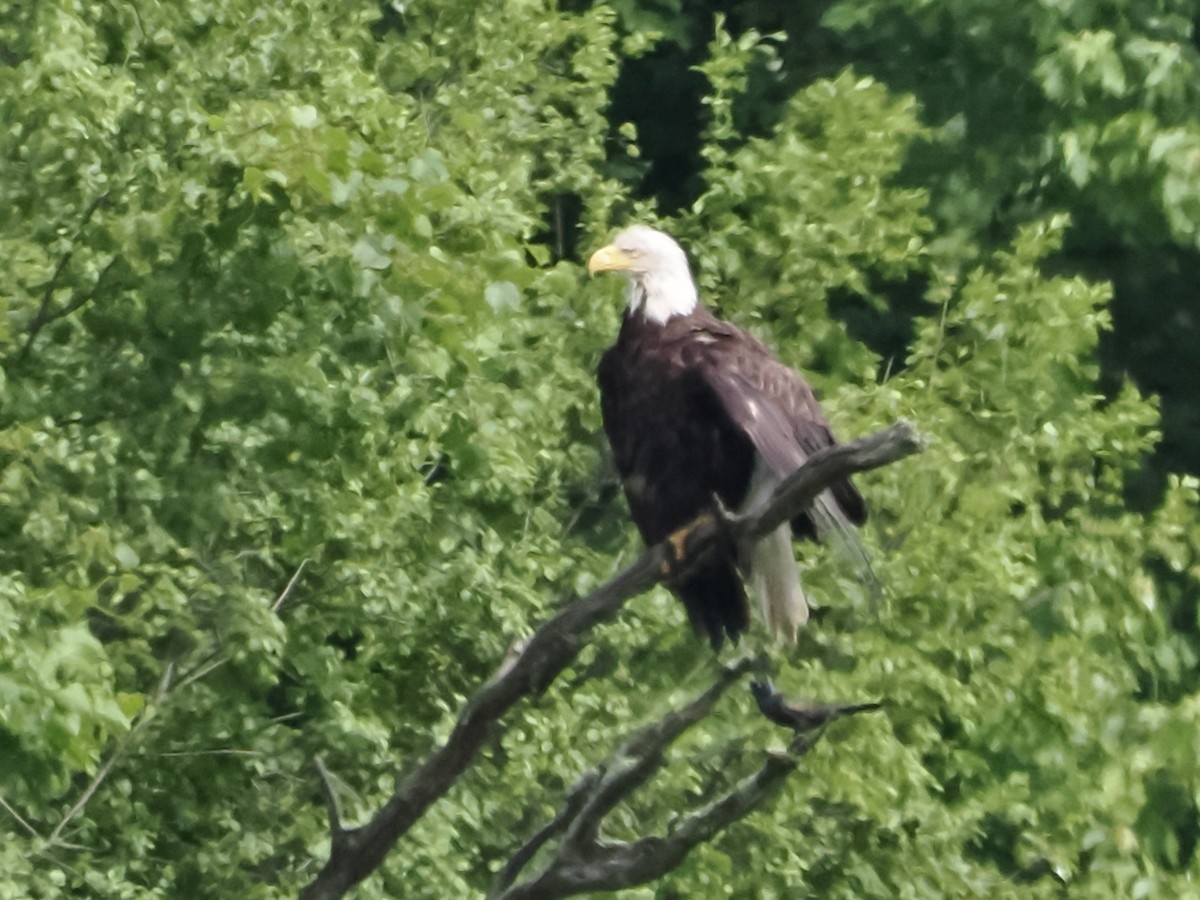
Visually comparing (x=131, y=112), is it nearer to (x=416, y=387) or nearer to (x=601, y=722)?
(x=416, y=387)

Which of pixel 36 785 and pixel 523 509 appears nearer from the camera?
pixel 36 785

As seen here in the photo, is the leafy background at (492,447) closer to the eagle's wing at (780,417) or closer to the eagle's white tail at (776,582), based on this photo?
the eagle's wing at (780,417)

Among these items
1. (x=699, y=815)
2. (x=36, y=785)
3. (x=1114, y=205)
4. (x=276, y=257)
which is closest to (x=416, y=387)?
(x=276, y=257)

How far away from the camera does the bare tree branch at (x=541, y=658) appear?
404cm

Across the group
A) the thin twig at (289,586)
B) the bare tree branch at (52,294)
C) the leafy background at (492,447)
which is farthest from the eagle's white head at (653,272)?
the thin twig at (289,586)

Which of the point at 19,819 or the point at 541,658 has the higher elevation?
the point at 541,658

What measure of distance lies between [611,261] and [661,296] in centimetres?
30

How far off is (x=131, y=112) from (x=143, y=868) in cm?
240

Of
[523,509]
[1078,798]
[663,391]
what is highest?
[663,391]

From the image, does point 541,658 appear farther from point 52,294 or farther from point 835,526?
point 52,294

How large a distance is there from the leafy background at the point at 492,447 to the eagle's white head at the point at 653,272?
0.87 ft

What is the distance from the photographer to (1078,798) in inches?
350

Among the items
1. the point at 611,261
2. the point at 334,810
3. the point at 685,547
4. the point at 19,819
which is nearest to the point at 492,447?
the point at 611,261

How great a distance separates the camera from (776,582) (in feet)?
20.8
